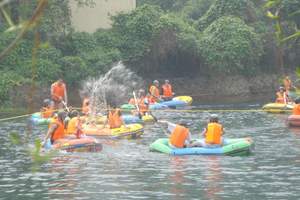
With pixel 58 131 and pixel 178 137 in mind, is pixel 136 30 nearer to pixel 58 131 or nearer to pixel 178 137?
pixel 58 131

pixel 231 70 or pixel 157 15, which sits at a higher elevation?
pixel 157 15

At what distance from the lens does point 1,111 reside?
3123 cm

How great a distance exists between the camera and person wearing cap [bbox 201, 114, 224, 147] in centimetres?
1767

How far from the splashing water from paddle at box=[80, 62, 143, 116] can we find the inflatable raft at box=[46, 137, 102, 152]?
11.0 m

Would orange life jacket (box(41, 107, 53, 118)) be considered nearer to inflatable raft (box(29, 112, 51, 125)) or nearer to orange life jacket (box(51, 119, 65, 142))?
inflatable raft (box(29, 112, 51, 125))

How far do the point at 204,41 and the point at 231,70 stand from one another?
234 centimetres

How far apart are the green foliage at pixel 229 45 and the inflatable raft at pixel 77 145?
74.9ft

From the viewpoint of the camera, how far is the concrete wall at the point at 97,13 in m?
39.8

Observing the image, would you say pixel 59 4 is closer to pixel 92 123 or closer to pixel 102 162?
pixel 92 123

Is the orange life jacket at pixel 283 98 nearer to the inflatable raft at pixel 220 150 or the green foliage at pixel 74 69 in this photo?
the green foliage at pixel 74 69

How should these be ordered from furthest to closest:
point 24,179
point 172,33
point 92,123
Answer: point 172,33, point 92,123, point 24,179

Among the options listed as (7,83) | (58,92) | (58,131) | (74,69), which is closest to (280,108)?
(58,92)

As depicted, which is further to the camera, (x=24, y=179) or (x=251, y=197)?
(x=24, y=179)

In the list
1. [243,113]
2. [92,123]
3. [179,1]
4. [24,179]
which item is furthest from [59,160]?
[179,1]
